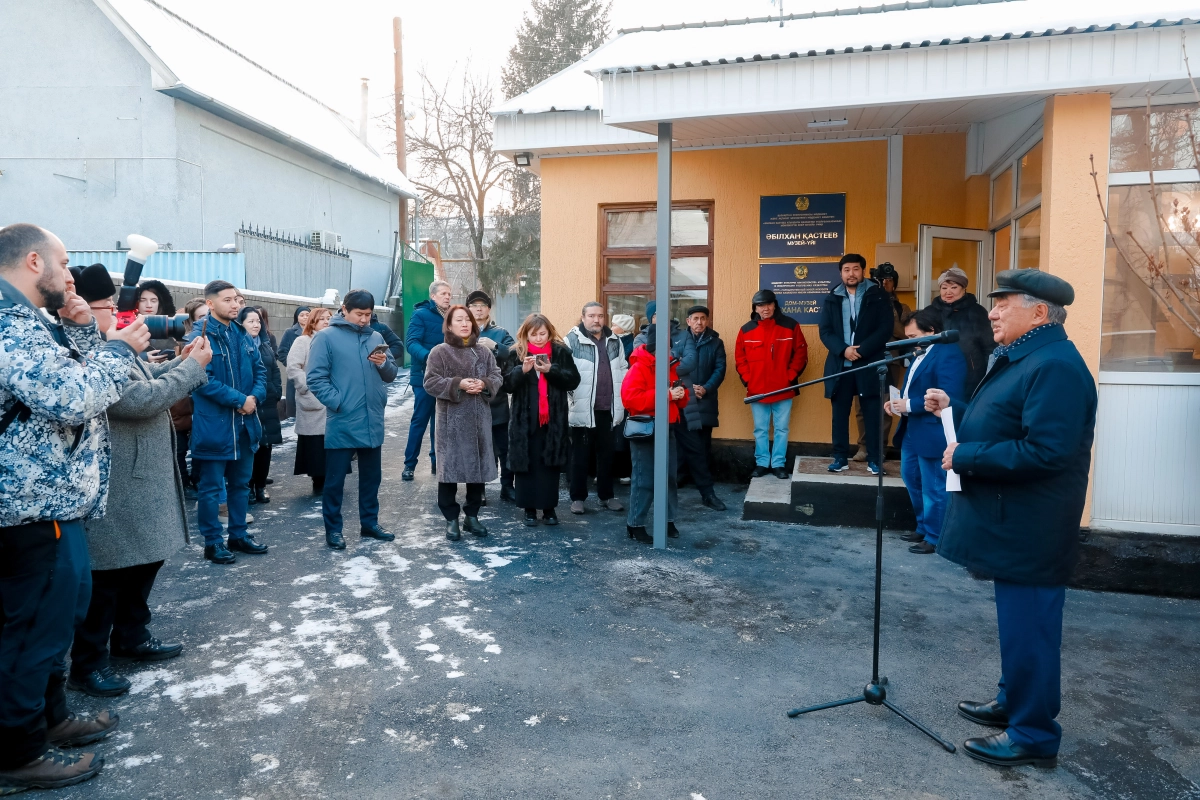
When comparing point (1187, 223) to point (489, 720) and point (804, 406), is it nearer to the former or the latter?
point (804, 406)

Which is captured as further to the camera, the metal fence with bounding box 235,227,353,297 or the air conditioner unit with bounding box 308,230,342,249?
the air conditioner unit with bounding box 308,230,342,249

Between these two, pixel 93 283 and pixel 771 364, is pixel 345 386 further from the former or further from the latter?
pixel 771 364

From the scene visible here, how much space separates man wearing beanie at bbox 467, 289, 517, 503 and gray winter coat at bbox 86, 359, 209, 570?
134 inches

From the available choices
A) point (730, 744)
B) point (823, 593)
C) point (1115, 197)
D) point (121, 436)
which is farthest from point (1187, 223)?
point (121, 436)

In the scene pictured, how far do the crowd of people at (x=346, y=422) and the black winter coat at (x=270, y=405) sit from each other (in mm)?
34

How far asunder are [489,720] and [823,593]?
2.51 meters

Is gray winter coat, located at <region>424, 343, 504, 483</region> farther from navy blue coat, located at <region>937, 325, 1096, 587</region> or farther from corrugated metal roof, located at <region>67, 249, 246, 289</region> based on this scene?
corrugated metal roof, located at <region>67, 249, 246, 289</region>

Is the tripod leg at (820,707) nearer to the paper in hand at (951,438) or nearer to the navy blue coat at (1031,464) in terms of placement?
the navy blue coat at (1031,464)

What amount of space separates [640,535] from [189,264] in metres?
9.09

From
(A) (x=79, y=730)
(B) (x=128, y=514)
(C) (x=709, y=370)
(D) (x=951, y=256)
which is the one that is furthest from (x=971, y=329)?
(A) (x=79, y=730)

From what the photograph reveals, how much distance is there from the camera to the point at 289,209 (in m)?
18.0

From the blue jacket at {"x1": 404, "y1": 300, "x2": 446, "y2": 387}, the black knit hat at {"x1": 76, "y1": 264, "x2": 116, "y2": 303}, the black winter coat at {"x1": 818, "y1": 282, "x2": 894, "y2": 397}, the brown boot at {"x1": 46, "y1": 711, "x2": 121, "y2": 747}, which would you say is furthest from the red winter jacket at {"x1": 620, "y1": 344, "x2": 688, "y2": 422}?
the brown boot at {"x1": 46, "y1": 711, "x2": 121, "y2": 747}

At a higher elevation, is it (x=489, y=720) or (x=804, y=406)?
(x=804, y=406)

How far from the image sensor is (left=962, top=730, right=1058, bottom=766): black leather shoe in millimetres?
3109
